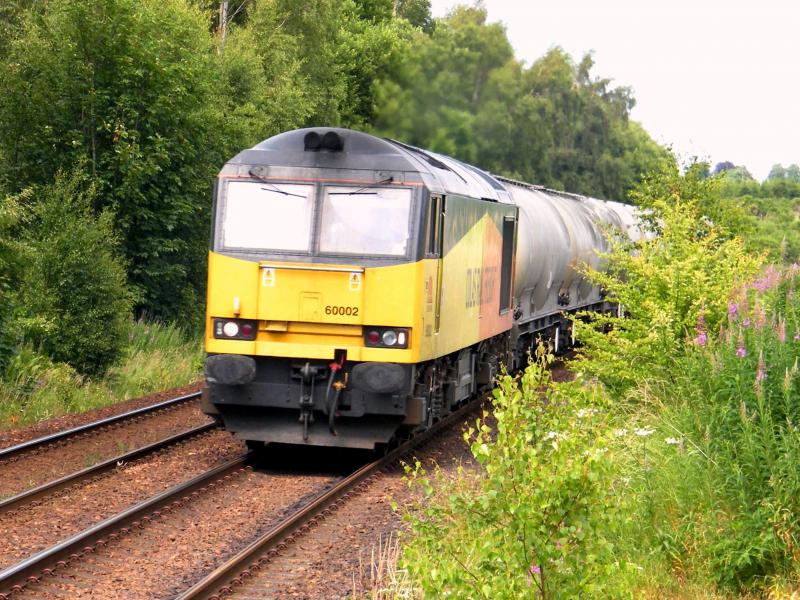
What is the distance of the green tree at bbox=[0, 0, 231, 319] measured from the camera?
21.6 metres

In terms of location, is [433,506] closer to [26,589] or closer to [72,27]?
[26,589]

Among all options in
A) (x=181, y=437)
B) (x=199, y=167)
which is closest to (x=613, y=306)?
(x=199, y=167)

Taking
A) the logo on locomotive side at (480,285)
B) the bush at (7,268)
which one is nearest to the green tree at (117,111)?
the bush at (7,268)

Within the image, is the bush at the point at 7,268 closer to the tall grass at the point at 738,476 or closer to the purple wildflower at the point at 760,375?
the tall grass at the point at 738,476

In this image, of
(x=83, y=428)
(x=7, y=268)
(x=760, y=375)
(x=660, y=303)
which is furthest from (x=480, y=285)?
(x=760, y=375)

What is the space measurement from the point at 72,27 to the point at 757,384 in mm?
17388

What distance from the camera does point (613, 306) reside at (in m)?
28.5

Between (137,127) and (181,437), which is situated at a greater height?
(137,127)

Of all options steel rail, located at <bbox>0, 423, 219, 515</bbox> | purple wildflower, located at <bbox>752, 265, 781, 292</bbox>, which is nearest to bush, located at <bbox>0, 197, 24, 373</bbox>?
steel rail, located at <bbox>0, 423, 219, 515</bbox>

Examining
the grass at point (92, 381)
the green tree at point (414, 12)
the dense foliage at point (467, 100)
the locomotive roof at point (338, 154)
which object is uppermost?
the green tree at point (414, 12)

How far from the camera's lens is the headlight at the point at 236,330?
36.9ft

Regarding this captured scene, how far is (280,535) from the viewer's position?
8789 millimetres

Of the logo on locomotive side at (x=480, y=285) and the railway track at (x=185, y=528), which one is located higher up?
the logo on locomotive side at (x=480, y=285)

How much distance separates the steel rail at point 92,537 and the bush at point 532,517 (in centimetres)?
272
